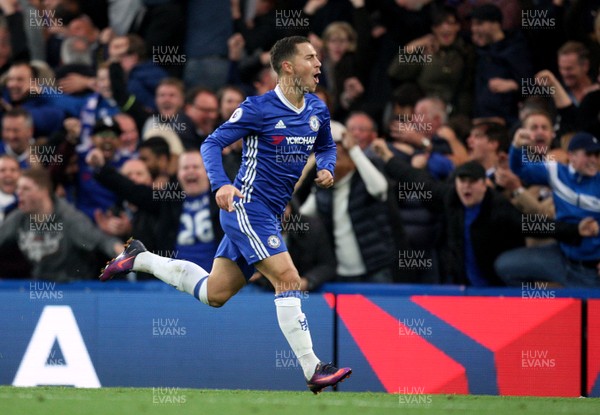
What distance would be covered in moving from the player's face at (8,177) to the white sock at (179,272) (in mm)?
3146

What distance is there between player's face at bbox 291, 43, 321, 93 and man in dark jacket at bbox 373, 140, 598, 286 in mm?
2458

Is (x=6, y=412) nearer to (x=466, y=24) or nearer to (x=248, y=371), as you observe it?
(x=248, y=371)

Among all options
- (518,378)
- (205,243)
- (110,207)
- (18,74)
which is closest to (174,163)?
(110,207)

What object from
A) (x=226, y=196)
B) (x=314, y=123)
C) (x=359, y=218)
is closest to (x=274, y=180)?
(x=314, y=123)

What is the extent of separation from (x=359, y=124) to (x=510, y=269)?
2238 mm

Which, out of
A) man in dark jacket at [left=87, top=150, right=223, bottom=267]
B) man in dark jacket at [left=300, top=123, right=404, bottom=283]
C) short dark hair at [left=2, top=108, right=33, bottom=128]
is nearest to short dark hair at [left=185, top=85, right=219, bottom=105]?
man in dark jacket at [left=87, top=150, right=223, bottom=267]

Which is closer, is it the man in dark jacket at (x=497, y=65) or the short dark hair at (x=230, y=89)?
the man in dark jacket at (x=497, y=65)

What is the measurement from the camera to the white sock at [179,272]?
312 inches

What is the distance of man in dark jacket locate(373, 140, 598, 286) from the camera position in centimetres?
939

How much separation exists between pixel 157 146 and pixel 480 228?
337 cm

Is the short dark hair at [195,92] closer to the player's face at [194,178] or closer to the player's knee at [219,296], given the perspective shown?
the player's face at [194,178]

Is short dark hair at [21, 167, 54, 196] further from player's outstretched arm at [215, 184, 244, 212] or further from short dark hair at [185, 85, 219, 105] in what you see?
player's outstretched arm at [215, 184, 244, 212]

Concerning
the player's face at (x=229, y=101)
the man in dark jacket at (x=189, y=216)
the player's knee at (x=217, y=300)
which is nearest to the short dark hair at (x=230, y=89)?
the player's face at (x=229, y=101)

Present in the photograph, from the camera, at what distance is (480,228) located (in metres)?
9.62
